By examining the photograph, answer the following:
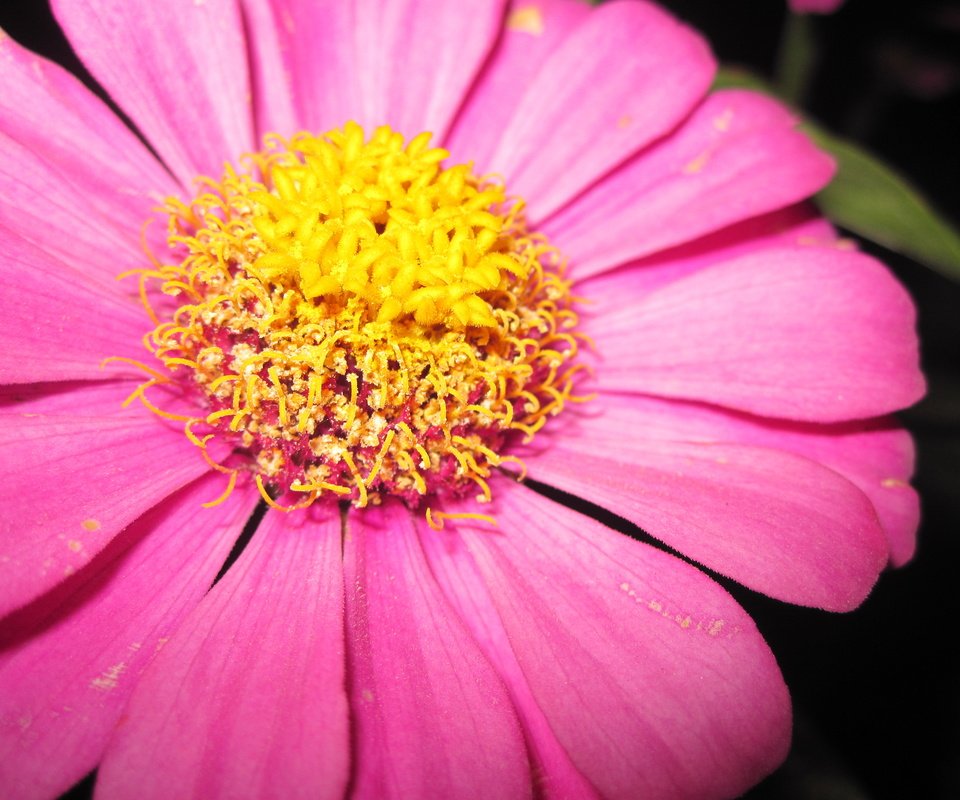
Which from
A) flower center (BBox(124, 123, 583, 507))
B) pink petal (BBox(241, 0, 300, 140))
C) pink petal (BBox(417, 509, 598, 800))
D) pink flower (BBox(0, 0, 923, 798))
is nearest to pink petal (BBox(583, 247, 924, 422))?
pink flower (BBox(0, 0, 923, 798))

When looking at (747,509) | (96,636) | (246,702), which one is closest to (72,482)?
(96,636)

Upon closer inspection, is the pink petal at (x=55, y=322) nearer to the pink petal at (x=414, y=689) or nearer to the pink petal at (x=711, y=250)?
the pink petal at (x=414, y=689)

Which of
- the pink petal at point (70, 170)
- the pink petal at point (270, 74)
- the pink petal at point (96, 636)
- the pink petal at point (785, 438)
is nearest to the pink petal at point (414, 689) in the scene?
the pink petal at point (96, 636)

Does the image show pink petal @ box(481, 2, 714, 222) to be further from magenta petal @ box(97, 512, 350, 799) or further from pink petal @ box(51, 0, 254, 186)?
magenta petal @ box(97, 512, 350, 799)

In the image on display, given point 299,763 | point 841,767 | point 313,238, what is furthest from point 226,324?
point 841,767

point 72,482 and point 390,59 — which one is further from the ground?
point 390,59

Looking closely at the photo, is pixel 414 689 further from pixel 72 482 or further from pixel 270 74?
pixel 270 74

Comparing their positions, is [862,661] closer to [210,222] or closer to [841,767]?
[841,767]

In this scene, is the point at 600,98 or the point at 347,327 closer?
the point at 347,327
